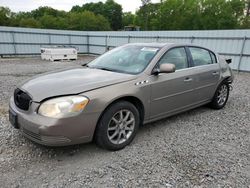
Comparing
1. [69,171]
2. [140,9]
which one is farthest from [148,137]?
[140,9]

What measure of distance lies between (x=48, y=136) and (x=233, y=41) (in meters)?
10.5

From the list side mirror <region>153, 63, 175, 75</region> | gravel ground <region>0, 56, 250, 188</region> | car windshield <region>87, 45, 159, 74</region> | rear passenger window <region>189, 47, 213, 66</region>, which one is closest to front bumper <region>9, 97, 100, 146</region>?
gravel ground <region>0, 56, 250, 188</region>

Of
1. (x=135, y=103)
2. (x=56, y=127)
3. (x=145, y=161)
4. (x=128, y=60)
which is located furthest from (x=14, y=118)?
(x=128, y=60)

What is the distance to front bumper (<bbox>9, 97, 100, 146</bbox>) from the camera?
2.32 m

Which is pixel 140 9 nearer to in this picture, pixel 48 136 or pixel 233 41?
pixel 233 41

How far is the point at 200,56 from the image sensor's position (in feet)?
13.6

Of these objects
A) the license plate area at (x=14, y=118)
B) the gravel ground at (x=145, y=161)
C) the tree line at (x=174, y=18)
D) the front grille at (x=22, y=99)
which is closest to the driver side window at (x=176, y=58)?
the gravel ground at (x=145, y=161)

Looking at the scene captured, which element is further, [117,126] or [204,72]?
[204,72]

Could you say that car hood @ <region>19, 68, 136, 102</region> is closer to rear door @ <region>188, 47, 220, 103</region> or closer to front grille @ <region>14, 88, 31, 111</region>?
front grille @ <region>14, 88, 31, 111</region>

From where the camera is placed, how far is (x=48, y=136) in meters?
2.34

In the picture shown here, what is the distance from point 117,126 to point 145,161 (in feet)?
1.90

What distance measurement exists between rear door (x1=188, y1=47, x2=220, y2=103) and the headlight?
2277mm

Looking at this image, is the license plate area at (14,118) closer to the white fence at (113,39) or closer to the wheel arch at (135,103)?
the wheel arch at (135,103)

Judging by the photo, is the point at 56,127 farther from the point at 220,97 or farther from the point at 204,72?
the point at 220,97
